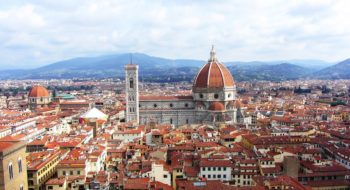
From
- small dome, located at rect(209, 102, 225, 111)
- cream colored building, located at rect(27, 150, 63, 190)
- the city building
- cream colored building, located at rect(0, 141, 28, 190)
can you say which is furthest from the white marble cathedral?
cream colored building, located at rect(0, 141, 28, 190)

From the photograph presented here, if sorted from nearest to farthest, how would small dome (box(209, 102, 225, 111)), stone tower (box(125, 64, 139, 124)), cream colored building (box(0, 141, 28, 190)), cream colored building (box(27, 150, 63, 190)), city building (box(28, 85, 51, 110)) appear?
1. cream colored building (box(0, 141, 28, 190))
2. cream colored building (box(27, 150, 63, 190))
3. small dome (box(209, 102, 225, 111))
4. stone tower (box(125, 64, 139, 124))
5. city building (box(28, 85, 51, 110))

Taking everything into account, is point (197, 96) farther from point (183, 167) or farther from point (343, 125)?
point (183, 167)

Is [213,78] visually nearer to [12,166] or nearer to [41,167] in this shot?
[41,167]

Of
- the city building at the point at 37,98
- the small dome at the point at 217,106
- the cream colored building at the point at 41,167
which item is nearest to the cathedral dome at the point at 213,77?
the small dome at the point at 217,106

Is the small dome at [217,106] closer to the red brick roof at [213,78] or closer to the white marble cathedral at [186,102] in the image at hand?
the white marble cathedral at [186,102]

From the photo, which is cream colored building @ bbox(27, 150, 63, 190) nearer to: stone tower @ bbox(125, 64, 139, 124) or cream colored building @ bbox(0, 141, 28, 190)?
cream colored building @ bbox(0, 141, 28, 190)

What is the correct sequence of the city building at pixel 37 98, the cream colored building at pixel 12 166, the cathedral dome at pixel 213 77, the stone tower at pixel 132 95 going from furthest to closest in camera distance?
1. the city building at pixel 37 98
2. the cathedral dome at pixel 213 77
3. the stone tower at pixel 132 95
4. the cream colored building at pixel 12 166

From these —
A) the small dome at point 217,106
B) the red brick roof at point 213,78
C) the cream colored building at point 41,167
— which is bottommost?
the cream colored building at point 41,167

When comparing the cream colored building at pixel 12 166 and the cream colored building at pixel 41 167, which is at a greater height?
the cream colored building at pixel 12 166

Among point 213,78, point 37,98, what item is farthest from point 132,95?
point 37,98
